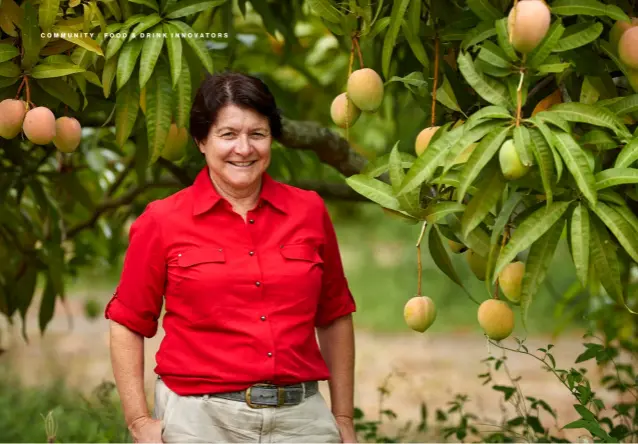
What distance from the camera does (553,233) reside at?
1839 mm

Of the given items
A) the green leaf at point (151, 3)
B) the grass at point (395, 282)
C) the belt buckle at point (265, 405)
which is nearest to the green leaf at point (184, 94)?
the green leaf at point (151, 3)

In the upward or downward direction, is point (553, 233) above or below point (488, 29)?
below

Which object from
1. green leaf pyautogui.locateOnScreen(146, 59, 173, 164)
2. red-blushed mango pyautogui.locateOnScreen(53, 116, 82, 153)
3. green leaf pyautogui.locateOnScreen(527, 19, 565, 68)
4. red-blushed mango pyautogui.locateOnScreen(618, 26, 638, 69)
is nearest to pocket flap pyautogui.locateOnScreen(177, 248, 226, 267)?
green leaf pyautogui.locateOnScreen(146, 59, 173, 164)

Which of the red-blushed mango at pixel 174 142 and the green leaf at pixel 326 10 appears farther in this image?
the red-blushed mango at pixel 174 142

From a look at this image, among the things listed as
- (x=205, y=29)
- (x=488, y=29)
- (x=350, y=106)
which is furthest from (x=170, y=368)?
(x=205, y=29)

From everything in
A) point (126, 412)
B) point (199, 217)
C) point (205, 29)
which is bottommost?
point (126, 412)

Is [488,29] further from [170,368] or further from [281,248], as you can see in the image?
[170,368]

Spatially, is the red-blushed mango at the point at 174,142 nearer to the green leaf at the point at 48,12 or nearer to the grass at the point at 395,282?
the green leaf at the point at 48,12

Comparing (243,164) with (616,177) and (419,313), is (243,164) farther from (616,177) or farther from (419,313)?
(616,177)

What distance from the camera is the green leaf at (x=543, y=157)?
1.70 metres

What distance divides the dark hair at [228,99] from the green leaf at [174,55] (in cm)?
7

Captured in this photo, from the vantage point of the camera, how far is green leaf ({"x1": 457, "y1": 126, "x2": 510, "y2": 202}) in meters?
1.71

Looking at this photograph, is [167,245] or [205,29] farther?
[205,29]

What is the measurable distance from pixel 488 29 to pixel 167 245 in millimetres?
697
